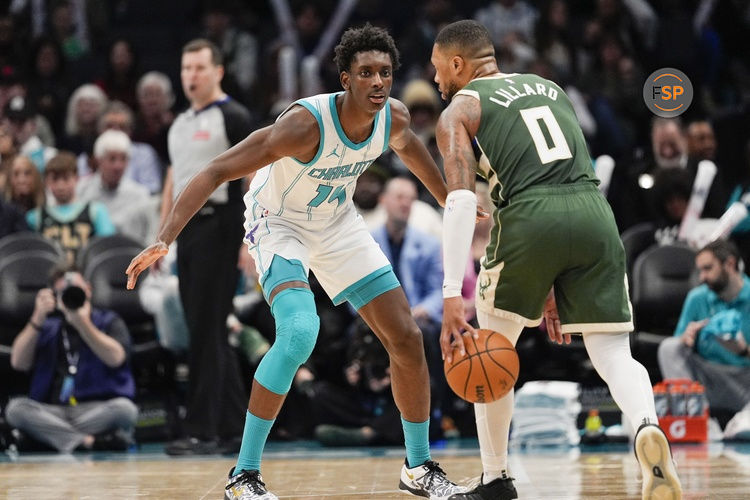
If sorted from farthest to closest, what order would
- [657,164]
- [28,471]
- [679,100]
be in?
[679,100]
[657,164]
[28,471]

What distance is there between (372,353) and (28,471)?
2.36 m

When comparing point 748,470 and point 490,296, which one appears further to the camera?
point 748,470

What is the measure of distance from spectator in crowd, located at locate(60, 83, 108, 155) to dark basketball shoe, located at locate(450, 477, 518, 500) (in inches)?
271

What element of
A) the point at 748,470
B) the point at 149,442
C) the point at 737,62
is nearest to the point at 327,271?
the point at 748,470

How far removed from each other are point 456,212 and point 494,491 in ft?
3.97

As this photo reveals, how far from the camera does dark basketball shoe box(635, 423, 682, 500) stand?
428 cm

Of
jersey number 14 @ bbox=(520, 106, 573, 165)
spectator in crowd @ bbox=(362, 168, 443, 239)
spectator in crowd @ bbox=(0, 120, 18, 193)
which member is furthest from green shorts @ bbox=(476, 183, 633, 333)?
spectator in crowd @ bbox=(0, 120, 18, 193)

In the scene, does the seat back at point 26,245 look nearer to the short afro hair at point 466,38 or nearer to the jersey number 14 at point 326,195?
the jersey number 14 at point 326,195

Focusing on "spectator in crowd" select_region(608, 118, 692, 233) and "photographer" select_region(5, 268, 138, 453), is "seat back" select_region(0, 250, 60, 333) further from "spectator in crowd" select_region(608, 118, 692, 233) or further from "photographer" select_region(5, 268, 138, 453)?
"spectator in crowd" select_region(608, 118, 692, 233)

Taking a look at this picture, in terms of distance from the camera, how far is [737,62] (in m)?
12.0

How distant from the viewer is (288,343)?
500 cm

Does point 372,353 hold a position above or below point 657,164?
below

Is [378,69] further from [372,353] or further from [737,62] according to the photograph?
[737,62]

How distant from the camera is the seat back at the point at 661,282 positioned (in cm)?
873
